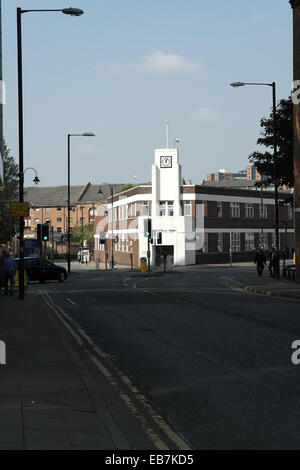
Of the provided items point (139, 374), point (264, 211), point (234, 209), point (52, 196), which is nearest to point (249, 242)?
point (234, 209)

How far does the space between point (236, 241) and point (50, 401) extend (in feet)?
235

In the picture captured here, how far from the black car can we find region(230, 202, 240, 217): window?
134 feet

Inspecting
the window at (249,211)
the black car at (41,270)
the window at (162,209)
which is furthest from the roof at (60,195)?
the black car at (41,270)

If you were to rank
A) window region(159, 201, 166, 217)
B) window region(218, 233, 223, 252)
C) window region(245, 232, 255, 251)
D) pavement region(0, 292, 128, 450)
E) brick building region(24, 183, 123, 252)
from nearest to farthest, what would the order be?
pavement region(0, 292, 128, 450) → window region(159, 201, 166, 217) → window region(218, 233, 223, 252) → window region(245, 232, 255, 251) → brick building region(24, 183, 123, 252)

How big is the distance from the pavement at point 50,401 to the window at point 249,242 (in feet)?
223

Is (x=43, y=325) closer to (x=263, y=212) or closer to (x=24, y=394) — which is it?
(x=24, y=394)

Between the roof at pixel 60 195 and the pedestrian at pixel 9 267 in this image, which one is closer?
the pedestrian at pixel 9 267

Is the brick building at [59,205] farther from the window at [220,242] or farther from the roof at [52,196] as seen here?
the window at [220,242]

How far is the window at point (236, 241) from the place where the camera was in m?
77.9

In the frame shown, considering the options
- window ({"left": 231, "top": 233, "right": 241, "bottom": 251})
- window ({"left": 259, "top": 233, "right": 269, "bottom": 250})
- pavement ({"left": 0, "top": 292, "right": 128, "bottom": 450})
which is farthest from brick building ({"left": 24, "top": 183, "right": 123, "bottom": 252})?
pavement ({"left": 0, "top": 292, "right": 128, "bottom": 450})

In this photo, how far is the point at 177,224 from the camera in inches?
2817

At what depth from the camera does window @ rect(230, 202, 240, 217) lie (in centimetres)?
7812

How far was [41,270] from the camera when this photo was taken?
130 feet

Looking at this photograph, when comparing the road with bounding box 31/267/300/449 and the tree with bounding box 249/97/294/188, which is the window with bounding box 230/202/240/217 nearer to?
the tree with bounding box 249/97/294/188
